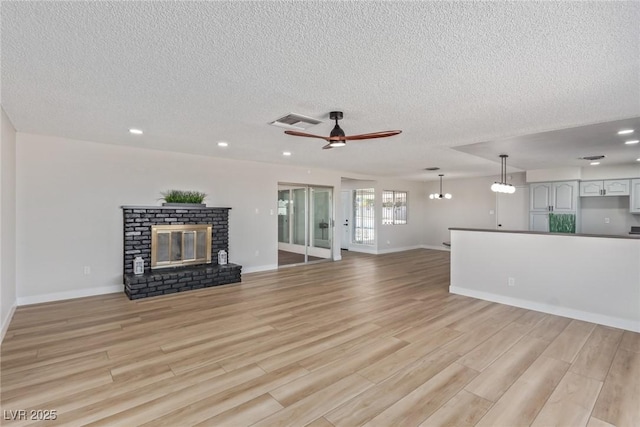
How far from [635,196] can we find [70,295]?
11152 millimetres

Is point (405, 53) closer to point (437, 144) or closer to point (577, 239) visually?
point (437, 144)

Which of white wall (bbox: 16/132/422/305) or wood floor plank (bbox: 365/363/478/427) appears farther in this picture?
white wall (bbox: 16/132/422/305)

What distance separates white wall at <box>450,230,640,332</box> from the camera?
3719mm

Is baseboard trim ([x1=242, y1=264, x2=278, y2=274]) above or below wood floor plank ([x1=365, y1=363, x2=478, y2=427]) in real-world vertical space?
above

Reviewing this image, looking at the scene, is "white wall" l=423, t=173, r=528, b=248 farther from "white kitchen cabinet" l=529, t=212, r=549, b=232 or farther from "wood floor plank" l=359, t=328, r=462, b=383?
"wood floor plank" l=359, t=328, r=462, b=383

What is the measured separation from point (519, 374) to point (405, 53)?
274 cm

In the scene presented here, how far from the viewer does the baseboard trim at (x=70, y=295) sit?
4.43m

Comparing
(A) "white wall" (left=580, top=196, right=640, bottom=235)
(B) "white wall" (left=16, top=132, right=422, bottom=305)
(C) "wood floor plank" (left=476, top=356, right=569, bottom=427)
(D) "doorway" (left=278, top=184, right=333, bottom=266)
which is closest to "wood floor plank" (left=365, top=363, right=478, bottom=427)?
(C) "wood floor plank" (left=476, top=356, right=569, bottom=427)

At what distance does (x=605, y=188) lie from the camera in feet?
23.7

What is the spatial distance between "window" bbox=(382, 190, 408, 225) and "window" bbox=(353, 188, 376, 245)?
40 centimetres

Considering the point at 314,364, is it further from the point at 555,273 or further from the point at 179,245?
the point at 179,245

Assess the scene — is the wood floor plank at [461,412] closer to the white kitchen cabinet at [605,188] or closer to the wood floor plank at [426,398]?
the wood floor plank at [426,398]

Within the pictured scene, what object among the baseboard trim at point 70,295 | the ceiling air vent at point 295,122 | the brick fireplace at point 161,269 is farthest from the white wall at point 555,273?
the baseboard trim at point 70,295

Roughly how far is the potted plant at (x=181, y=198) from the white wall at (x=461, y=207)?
7.65m
